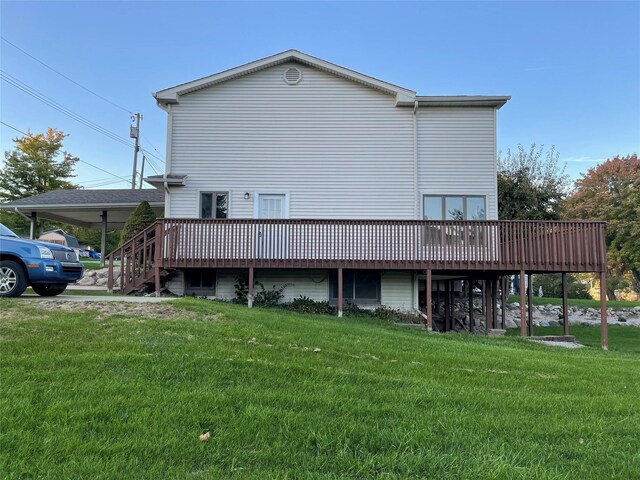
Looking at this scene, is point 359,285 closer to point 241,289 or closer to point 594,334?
point 241,289

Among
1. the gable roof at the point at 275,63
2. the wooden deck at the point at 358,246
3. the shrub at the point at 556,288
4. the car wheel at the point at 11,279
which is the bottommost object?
the shrub at the point at 556,288

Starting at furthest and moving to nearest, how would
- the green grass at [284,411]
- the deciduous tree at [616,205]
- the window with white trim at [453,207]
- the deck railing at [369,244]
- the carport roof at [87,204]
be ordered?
1. the deciduous tree at [616,205]
2. the carport roof at [87,204]
3. the window with white trim at [453,207]
4. the deck railing at [369,244]
5. the green grass at [284,411]

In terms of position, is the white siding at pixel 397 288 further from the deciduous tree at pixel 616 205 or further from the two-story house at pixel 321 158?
the deciduous tree at pixel 616 205

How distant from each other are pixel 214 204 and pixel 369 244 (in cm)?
485

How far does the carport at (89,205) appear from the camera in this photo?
17.8m

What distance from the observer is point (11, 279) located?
8094mm

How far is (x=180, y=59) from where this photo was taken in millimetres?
18672

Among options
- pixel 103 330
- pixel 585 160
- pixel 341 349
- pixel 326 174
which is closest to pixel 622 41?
pixel 326 174

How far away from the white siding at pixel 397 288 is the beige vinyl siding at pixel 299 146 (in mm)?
1714

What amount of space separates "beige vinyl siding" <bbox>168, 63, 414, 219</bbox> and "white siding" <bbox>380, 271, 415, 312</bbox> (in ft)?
5.62

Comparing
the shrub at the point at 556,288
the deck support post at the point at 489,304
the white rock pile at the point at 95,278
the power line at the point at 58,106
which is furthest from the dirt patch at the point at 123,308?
the shrub at the point at 556,288

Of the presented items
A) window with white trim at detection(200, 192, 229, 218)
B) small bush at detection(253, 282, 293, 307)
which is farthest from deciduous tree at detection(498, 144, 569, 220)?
window with white trim at detection(200, 192, 229, 218)

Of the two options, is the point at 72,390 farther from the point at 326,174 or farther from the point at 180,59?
the point at 180,59

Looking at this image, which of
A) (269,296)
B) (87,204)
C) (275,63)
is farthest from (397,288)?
(87,204)
